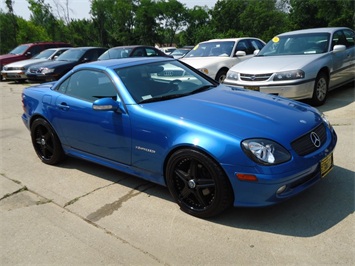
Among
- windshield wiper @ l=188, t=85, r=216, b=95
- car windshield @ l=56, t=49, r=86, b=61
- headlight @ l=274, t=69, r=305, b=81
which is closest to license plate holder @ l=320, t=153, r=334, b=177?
windshield wiper @ l=188, t=85, r=216, b=95

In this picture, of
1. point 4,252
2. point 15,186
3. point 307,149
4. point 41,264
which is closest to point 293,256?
point 307,149

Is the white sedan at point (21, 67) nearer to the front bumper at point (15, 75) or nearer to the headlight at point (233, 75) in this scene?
the front bumper at point (15, 75)

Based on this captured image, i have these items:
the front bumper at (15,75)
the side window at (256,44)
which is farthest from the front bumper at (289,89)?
the front bumper at (15,75)

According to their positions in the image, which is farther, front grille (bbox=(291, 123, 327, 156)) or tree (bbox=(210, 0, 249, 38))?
tree (bbox=(210, 0, 249, 38))

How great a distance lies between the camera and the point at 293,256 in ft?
8.56

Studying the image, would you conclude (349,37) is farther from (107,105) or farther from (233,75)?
(107,105)

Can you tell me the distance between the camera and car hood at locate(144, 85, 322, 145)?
3064 mm

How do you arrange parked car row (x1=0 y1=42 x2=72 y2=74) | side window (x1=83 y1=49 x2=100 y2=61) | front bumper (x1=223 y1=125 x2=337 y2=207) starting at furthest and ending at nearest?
parked car row (x1=0 y1=42 x2=72 y2=74)
side window (x1=83 y1=49 x2=100 y2=61)
front bumper (x1=223 y1=125 x2=337 y2=207)

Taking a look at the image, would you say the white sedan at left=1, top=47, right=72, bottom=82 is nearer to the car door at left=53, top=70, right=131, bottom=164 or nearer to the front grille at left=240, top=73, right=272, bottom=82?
the front grille at left=240, top=73, right=272, bottom=82

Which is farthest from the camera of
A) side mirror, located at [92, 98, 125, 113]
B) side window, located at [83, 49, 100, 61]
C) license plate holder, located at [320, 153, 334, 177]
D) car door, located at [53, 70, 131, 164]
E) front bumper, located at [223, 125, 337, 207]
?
side window, located at [83, 49, 100, 61]

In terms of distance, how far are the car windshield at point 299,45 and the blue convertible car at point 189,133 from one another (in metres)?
3.89

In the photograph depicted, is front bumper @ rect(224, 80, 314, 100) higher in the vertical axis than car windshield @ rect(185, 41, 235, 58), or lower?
lower

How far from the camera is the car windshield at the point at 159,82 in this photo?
3.80m

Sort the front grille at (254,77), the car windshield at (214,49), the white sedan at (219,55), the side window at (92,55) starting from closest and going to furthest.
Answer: the front grille at (254,77), the white sedan at (219,55), the car windshield at (214,49), the side window at (92,55)
